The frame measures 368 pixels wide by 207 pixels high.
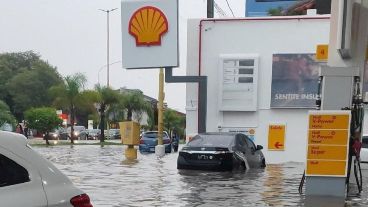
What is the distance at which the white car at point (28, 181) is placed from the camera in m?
3.86

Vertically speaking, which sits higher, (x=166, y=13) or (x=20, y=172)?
(x=166, y=13)

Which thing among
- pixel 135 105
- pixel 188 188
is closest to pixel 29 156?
pixel 188 188

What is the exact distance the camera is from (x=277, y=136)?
963 inches

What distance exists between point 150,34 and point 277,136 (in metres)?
7.34

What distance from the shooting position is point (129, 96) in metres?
58.9

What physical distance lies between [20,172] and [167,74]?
2205cm

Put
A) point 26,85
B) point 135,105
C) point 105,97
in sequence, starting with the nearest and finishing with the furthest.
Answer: point 105,97, point 135,105, point 26,85

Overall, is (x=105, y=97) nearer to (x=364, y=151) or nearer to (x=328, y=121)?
(x=364, y=151)

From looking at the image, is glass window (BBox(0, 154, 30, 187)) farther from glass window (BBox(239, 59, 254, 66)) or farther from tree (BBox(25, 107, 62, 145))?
tree (BBox(25, 107, 62, 145))

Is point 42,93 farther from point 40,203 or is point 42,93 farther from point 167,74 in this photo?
point 40,203

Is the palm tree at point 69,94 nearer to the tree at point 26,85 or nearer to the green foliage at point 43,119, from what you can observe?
→ the green foliage at point 43,119

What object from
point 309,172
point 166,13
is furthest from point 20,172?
point 166,13

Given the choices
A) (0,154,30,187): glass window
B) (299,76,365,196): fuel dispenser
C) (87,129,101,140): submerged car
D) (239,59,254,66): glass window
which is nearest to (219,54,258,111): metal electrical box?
(239,59,254,66): glass window

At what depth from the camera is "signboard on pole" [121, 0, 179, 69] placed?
26.3 metres
